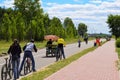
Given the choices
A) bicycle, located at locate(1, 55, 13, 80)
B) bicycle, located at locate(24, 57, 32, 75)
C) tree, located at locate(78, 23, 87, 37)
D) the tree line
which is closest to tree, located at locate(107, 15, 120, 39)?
the tree line

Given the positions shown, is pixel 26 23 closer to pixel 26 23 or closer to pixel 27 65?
pixel 26 23

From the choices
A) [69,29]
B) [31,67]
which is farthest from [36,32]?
[31,67]

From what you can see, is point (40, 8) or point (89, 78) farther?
point (40, 8)

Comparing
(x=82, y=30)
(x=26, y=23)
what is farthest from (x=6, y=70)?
(x=82, y=30)

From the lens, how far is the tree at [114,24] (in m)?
97.3

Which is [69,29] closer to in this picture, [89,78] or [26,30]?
[26,30]

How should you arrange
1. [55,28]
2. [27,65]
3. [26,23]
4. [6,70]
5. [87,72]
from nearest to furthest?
[6,70] < [87,72] < [27,65] < [26,23] < [55,28]

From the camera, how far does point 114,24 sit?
9869cm

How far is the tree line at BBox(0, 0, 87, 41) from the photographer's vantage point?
75.1 m

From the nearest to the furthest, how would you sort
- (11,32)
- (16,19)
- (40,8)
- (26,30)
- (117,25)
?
→ (11,32) → (16,19) → (26,30) → (117,25) → (40,8)

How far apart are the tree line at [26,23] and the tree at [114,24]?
47.2ft

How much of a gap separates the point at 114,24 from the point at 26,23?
75.4 ft

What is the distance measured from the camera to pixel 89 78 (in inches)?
583

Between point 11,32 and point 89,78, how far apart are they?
60.0 metres
